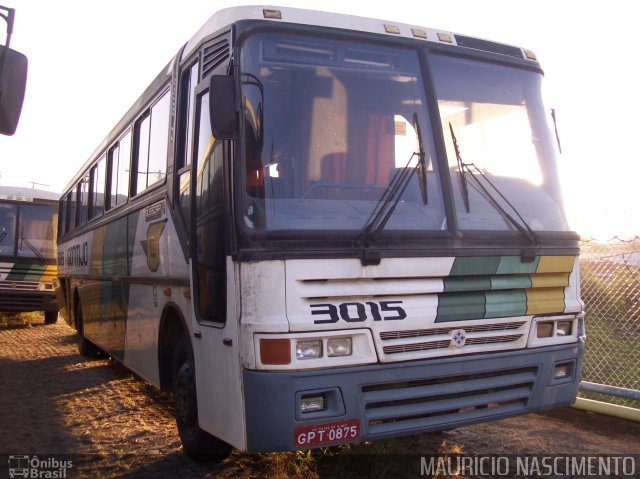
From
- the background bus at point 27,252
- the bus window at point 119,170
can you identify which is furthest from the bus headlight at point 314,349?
the background bus at point 27,252

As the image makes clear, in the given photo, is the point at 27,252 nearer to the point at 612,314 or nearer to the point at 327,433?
the point at 612,314

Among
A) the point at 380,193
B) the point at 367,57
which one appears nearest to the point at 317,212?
the point at 380,193

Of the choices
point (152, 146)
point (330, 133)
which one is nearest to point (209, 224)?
point (330, 133)

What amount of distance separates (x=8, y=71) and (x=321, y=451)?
11.2ft

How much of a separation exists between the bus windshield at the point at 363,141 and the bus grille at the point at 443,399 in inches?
38.0

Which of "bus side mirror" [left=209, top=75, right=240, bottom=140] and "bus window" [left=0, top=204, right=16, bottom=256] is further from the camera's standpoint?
"bus window" [left=0, top=204, right=16, bottom=256]

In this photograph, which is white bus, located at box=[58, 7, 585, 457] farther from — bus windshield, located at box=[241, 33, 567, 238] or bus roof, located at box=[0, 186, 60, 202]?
bus roof, located at box=[0, 186, 60, 202]

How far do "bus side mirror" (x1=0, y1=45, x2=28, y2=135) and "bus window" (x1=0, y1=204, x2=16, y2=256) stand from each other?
1386cm

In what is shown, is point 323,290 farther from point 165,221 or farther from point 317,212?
point 165,221

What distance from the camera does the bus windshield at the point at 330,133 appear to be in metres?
3.99

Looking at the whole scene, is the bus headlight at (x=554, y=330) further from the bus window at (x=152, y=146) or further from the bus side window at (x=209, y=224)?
the bus window at (x=152, y=146)

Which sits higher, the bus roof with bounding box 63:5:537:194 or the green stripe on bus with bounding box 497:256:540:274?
the bus roof with bounding box 63:5:537:194

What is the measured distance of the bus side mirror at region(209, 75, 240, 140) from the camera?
389 cm

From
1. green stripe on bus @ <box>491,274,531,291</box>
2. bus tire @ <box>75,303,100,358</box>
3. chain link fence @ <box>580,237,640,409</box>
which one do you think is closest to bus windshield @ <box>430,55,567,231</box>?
green stripe on bus @ <box>491,274,531,291</box>
